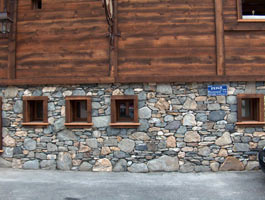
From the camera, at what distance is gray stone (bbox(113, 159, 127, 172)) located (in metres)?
5.95

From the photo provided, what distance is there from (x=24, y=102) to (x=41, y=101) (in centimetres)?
48

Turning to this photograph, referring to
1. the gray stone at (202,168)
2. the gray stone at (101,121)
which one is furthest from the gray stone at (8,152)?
the gray stone at (202,168)

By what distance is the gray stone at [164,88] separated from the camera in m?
5.99

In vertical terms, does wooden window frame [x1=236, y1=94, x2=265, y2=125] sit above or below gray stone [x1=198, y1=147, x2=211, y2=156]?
above

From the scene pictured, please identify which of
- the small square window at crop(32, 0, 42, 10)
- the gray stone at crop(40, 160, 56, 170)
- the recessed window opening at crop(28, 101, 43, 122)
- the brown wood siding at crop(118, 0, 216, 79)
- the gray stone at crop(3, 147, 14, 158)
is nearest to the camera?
the brown wood siding at crop(118, 0, 216, 79)

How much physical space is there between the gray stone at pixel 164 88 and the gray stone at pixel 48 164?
385 centimetres

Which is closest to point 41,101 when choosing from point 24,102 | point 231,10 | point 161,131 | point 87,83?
point 24,102

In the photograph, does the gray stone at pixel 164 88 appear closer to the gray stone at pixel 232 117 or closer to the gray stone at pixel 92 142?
the gray stone at pixel 232 117

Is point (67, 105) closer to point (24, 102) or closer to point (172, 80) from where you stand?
point (24, 102)

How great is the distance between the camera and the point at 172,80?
5.92 m

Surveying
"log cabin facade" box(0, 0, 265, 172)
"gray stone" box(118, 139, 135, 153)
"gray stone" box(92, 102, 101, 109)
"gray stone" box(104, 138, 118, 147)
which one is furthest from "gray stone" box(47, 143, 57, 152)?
"gray stone" box(118, 139, 135, 153)

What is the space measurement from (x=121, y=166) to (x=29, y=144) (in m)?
2.91

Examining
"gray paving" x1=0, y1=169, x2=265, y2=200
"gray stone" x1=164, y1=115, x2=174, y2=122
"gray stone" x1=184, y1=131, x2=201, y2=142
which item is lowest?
"gray paving" x1=0, y1=169, x2=265, y2=200

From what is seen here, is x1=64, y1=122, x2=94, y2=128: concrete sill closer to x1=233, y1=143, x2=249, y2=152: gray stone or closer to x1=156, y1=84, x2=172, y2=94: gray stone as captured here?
x1=156, y1=84, x2=172, y2=94: gray stone
